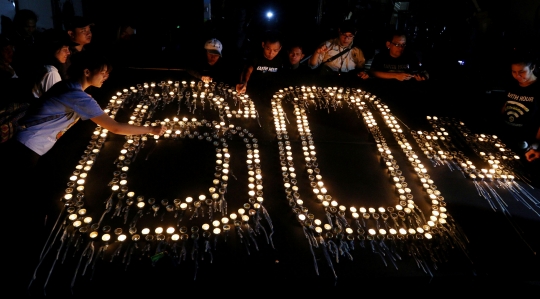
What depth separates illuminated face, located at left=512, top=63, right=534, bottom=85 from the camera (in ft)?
11.9

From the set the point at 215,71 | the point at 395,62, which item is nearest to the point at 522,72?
the point at 395,62

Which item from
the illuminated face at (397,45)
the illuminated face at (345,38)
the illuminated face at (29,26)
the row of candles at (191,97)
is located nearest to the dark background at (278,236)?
the row of candles at (191,97)

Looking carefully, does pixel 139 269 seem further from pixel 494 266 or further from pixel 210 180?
pixel 494 266

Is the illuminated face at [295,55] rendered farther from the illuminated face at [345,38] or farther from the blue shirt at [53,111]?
the blue shirt at [53,111]

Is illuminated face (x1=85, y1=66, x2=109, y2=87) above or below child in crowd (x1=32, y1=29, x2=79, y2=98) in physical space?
above

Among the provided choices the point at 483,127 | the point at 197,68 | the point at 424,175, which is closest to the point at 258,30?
the point at 197,68

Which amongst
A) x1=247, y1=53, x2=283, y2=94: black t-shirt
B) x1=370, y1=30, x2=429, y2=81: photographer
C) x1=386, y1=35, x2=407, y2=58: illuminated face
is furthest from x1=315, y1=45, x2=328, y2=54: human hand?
x1=386, y1=35, x2=407, y2=58: illuminated face

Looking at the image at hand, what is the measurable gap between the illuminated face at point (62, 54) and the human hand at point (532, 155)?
494cm

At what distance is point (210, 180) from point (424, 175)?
1764 millimetres

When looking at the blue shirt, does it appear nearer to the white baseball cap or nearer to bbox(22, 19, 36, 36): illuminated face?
the white baseball cap

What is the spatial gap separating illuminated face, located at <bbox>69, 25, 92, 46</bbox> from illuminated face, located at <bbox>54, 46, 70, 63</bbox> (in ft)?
1.91

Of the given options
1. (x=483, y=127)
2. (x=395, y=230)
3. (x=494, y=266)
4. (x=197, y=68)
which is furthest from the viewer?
(x=197, y=68)

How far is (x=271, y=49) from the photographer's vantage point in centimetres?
433

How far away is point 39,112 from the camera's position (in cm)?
252
